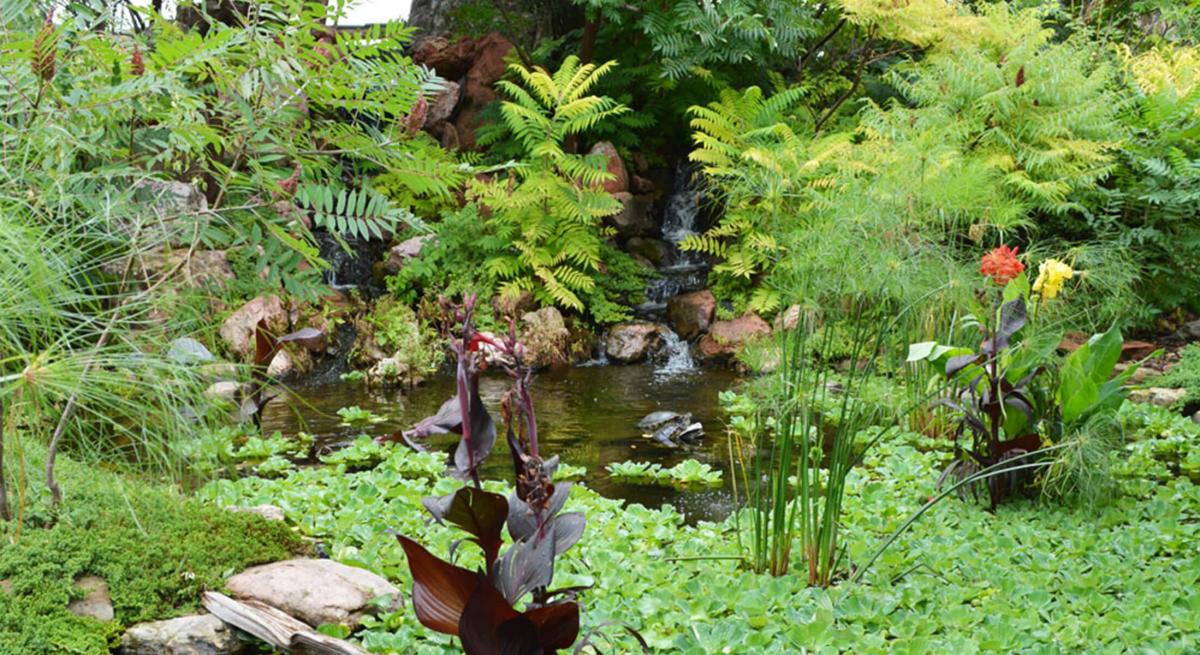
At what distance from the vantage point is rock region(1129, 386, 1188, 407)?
16.9ft

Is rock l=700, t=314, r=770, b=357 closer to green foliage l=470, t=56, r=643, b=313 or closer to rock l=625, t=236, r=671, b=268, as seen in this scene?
green foliage l=470, t=56, r=643, b=313

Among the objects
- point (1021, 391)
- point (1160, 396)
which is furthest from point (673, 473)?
point (1160, 396)

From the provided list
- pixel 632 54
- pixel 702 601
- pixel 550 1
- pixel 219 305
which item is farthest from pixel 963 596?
pixel 550 1

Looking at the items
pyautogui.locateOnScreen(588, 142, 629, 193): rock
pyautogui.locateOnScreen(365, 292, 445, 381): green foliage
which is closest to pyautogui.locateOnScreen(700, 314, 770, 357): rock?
pyautogui.locateOnScreen(588, 142, 629, 193): rock

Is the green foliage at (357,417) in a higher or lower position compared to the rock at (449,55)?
lower

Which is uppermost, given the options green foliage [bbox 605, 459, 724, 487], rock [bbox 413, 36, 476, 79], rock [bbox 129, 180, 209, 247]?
rock [bbox 413, 36, 476, 79]

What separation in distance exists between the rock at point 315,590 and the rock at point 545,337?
15.8ft

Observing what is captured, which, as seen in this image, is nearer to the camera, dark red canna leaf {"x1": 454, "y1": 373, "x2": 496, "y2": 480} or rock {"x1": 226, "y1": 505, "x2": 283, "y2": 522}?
dark red canna leaf {"x1": 454, "y1": 373, "x2": 496, "y2": 480}

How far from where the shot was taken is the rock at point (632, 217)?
937cm

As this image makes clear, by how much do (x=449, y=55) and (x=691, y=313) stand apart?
4707mm

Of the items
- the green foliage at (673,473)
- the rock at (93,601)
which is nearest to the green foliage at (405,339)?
the green foliage at (673,473)

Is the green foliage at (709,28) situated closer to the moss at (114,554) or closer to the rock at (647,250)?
the rock at (647,250)

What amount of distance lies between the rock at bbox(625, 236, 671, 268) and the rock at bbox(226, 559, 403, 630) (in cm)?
708

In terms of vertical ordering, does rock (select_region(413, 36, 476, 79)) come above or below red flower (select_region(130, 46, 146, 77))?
above
